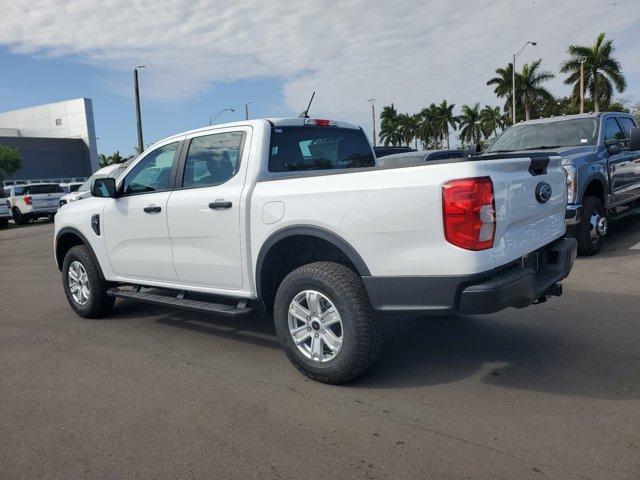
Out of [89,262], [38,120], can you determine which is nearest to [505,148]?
[89,262]

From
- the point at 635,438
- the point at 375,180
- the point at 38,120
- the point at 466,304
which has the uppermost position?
the point at 38,120

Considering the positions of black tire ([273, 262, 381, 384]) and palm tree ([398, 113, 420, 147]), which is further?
palm tree ([398, 113, 420, 147])

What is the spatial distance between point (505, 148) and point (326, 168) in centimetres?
509

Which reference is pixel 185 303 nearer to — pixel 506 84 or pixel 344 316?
pixel 344 316

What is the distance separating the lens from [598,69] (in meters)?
45.3

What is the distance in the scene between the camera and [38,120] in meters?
66.2

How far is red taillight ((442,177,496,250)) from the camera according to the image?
320 cm

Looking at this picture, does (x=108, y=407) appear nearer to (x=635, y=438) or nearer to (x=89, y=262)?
(x=89, y=262)

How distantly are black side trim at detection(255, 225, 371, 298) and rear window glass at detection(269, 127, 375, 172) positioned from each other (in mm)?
670

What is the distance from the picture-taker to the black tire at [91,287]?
19.2ft

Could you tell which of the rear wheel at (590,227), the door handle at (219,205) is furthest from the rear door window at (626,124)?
the door handle at (219,205)

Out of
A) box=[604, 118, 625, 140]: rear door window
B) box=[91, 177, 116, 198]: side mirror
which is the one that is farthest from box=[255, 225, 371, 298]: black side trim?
box=[604, 118, 625, 140]: rear door window

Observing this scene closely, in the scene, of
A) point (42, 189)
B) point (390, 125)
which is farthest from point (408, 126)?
point (42, 189)

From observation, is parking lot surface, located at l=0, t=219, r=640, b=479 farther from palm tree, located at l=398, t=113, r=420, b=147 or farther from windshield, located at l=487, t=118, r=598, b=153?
palm tree, located at l=398, t=113, r=420, b=147
